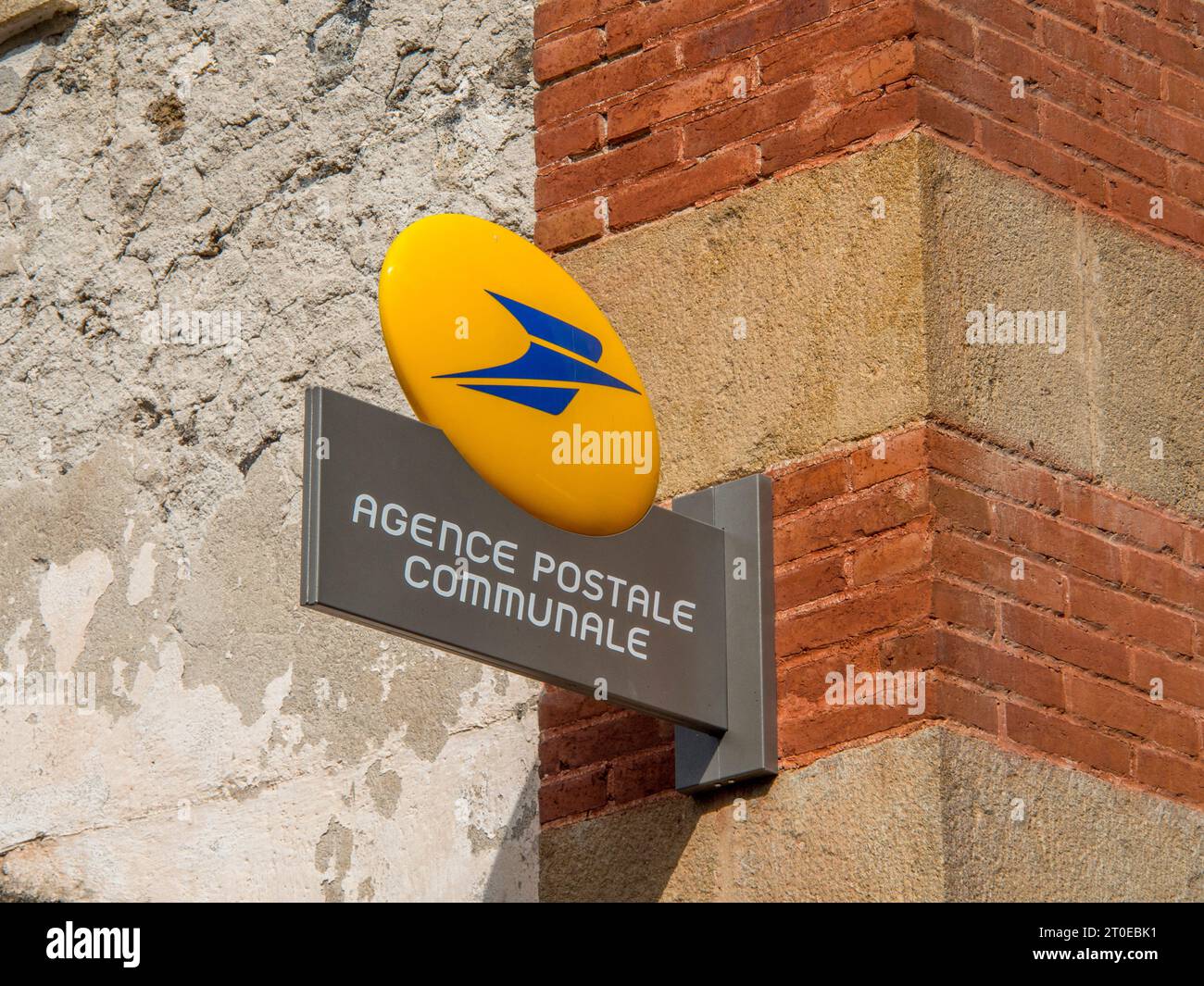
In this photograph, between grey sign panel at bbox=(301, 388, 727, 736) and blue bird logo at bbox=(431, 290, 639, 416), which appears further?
blue bird logo at bbox=(431, 290, 639, 416)

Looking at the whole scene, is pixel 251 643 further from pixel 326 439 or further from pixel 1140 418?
pixel 1140 418

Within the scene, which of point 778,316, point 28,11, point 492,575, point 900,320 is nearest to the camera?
point 492,575

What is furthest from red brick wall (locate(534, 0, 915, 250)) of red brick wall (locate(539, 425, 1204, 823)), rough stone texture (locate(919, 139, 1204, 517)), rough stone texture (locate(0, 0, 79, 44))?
rough stone texture (locate(0, 0, 79, 44))

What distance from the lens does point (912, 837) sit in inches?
129

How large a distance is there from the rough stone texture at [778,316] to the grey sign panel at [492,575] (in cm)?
37

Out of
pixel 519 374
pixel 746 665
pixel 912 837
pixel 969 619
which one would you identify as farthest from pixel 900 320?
pixel 912 837

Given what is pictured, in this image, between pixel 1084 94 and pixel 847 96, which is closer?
pixel 847 96

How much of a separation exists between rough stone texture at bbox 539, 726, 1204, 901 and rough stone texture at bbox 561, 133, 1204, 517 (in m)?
0.61

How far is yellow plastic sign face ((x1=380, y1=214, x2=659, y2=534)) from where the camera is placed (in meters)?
3.13

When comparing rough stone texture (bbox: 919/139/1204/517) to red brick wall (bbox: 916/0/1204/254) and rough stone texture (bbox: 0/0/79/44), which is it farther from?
rough stone texture (bbox: 0/0/79/44)

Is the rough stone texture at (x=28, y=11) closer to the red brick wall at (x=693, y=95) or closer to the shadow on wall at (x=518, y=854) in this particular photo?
the red brick wall at (x=693, y=95)

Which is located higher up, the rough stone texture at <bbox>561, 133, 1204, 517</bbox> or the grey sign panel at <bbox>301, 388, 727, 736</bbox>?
the rough stone texture at <bbox>561, 133, 1204, 517</bbox>

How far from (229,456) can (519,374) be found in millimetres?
1572

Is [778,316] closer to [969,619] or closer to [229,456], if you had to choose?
[969,619]
